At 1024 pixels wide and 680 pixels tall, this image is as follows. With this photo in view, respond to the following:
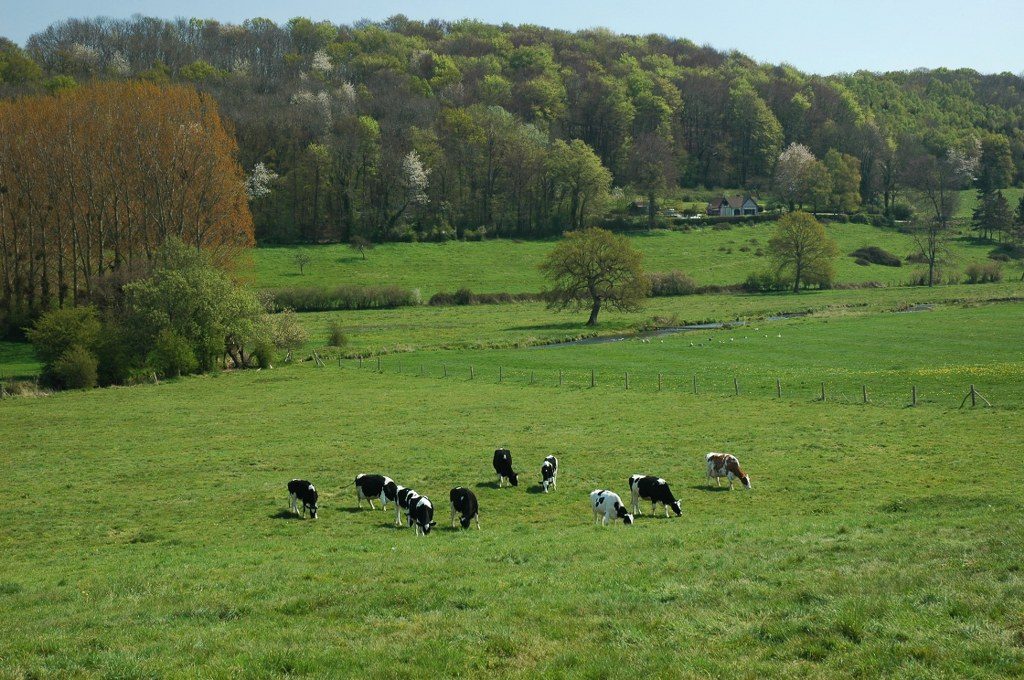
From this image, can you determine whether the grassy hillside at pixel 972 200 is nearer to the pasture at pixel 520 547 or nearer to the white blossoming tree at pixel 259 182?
the white blossoming tree at pixel 259 182

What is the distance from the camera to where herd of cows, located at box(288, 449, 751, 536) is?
22844 mm

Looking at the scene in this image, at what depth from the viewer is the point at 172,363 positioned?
207ft

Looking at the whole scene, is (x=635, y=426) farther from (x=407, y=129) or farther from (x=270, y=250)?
(x=407, y=129)

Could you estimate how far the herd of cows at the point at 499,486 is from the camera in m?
22.8

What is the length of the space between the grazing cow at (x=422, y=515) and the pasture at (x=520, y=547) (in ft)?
1.76

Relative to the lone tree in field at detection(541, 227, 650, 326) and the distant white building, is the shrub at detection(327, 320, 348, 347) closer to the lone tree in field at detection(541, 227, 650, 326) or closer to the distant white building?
the lone tree in field at detection(541, 227, 650, 326)

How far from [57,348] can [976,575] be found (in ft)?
205

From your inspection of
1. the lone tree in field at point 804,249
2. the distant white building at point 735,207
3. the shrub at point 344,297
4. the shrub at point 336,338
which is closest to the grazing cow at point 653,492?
the shrub at point 336,338

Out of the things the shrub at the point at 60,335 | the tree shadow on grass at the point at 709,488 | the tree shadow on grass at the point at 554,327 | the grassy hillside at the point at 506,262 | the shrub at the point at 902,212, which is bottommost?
the tree shadow on grass at the point at 709,488

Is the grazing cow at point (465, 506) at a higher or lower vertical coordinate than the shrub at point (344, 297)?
lower

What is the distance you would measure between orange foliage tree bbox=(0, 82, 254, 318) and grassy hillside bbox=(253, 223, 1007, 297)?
22980 mm

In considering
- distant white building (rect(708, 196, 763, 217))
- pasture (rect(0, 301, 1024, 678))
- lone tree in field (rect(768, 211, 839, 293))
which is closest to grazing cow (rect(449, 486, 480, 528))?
pasture (rect(0, 301, 1024, 678))

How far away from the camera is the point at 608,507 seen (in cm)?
2295

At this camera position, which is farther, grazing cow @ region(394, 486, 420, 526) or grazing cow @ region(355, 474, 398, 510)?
grazing cow @ region(355, 474, 398, 510)
